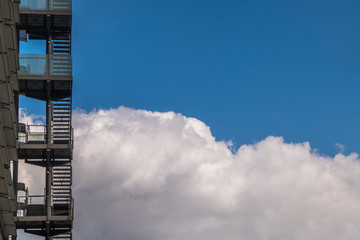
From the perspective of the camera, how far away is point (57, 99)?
61.3 metres

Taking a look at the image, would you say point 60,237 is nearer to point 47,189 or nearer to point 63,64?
point 47,189

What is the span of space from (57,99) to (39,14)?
682 cm

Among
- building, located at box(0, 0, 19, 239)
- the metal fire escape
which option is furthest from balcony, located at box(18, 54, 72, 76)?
building, located at box(0, 0, 19, 239)

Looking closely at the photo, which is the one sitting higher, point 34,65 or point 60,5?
point 60,5

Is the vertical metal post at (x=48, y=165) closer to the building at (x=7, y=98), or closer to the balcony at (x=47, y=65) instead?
the balcony at (x=47, y=65)

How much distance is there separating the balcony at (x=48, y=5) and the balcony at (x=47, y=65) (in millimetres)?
3843

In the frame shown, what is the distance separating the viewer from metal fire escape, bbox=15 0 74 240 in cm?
5819

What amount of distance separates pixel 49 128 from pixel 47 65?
488cm

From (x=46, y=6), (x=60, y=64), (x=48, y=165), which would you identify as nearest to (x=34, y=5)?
(x=46, y=6)

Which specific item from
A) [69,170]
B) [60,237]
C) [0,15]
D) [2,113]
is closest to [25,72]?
[69,170]

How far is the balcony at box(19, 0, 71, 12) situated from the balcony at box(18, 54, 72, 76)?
3843 mm

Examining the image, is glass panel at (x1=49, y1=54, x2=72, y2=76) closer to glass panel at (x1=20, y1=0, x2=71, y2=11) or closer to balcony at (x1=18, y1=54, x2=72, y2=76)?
balcony at (x1=18, y1=54, x2=72, y2=76)

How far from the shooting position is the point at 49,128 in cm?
5912

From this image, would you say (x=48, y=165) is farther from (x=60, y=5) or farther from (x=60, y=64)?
(x=60, y=5)
